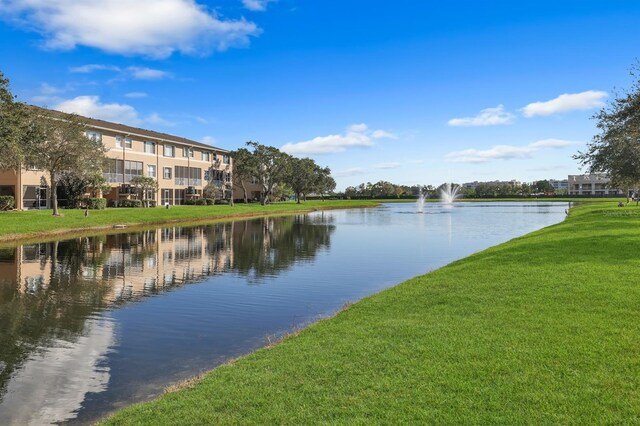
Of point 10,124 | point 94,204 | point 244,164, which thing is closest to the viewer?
point 10,124

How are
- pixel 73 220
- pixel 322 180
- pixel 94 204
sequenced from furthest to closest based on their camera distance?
pixel 322 180, pixel 94 204, pixel 73 220

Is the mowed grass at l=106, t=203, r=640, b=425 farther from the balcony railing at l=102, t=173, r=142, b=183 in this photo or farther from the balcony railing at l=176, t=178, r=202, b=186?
the balcony railing at l=176, t=178, r=202, b=186

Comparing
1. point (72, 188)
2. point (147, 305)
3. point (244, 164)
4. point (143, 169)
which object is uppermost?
point (244, 164)

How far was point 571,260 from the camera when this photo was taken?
16.0 metres

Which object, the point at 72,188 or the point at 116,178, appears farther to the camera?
the point at 116,178

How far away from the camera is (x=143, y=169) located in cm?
7075

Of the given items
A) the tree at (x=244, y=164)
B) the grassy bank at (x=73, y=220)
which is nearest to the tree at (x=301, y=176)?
the tree at (x=244, y=164)

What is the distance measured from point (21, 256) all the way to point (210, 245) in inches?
383

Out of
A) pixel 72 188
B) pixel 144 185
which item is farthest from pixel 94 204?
pixel 144 185

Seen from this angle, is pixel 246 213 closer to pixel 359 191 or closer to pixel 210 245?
pixel 210 245

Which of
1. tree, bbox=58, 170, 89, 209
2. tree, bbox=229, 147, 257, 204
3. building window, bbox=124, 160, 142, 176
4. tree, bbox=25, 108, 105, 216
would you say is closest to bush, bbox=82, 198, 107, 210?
tree, bbox=58, 170, 89, 209

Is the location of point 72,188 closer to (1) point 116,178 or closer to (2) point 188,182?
(1) point 116,178

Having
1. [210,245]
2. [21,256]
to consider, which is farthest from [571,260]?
[21,256]

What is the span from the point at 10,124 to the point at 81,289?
19718 mm
